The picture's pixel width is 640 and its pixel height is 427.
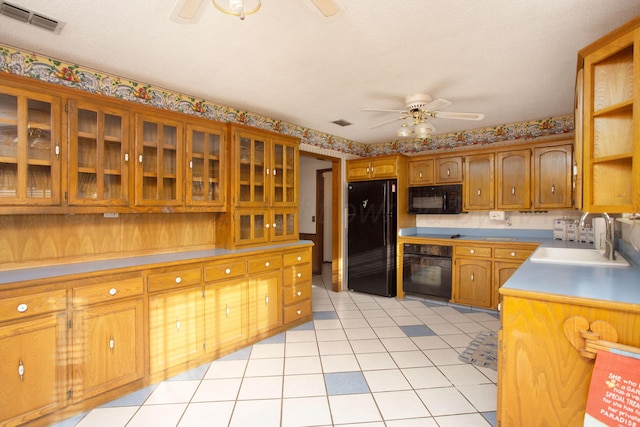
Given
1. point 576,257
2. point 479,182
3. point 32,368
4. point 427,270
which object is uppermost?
point 479,182

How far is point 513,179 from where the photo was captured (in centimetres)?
391

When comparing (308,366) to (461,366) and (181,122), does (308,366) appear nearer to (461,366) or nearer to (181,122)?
(461,366)

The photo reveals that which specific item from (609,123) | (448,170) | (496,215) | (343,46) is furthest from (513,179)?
(343,46)

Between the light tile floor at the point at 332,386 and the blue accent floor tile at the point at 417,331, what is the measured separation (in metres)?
0.01

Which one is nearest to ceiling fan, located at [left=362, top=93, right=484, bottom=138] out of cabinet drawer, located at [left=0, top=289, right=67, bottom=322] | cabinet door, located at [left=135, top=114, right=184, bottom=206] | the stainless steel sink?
the stainless steel sink

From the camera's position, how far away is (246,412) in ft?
6.53

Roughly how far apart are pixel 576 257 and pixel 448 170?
6.45ft

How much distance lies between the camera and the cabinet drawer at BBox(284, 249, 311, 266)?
3.35 metres

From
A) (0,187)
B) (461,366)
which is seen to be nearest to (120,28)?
(0,187)

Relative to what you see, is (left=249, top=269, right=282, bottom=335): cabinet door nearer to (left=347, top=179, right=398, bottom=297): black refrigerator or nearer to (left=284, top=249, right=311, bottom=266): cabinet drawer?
(left=284, top=249, right=311, bottom=266): cabinet drawer

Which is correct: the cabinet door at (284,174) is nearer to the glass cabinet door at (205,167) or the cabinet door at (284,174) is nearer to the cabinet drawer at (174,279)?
the glass cabinet door at (205,167)

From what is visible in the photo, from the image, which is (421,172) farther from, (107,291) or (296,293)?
(107,291)

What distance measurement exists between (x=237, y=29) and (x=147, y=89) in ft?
4.35

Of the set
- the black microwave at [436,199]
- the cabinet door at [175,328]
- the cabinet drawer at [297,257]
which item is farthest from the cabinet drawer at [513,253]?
the cabinet door at [175,328]
